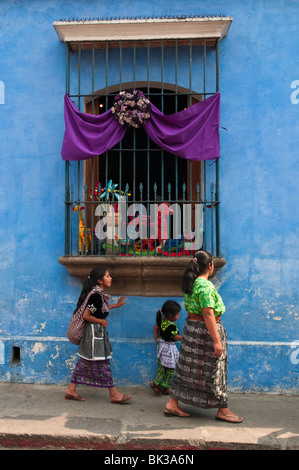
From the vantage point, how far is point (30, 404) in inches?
173

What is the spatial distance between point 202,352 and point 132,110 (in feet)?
9.19

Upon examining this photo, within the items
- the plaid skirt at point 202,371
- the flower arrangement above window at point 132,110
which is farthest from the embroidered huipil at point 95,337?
the flower arrangement above window at point 132,110

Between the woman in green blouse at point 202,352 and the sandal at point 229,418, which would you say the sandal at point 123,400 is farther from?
the sandal at point 229,418

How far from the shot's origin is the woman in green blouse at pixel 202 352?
149 inches

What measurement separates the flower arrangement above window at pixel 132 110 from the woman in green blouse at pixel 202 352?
1881 millimetres

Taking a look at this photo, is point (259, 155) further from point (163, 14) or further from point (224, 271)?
point (163, 14)

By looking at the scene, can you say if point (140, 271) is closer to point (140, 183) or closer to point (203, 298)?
point (140, 183)

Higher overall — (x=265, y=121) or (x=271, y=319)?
(x=265, y=121)

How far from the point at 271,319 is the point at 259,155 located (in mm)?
1929

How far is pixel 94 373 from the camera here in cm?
441

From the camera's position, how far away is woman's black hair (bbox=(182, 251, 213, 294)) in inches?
156
